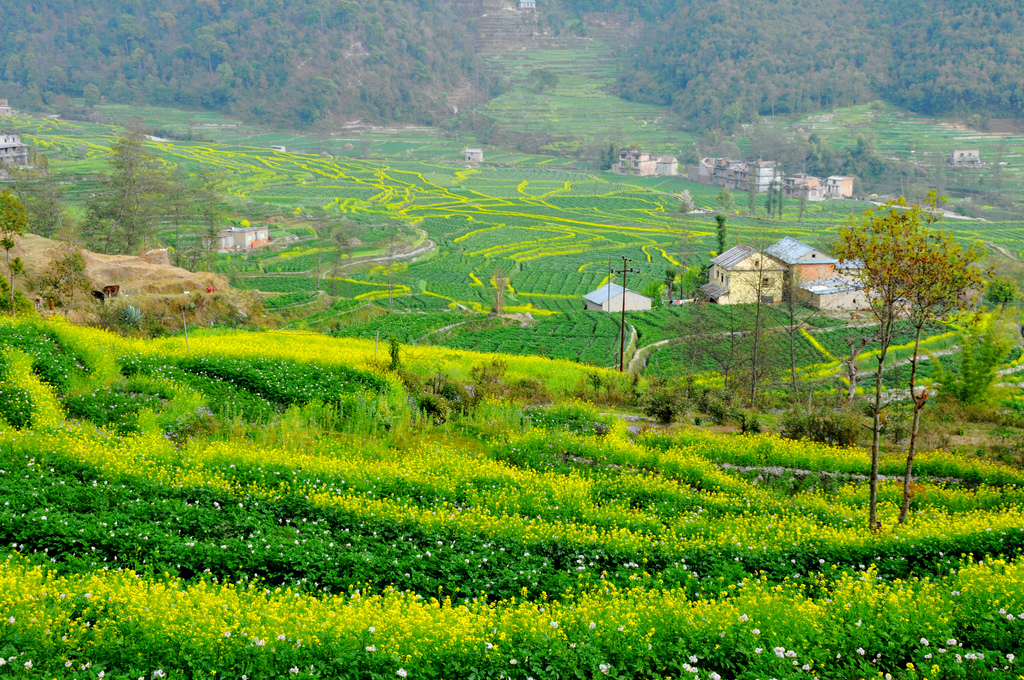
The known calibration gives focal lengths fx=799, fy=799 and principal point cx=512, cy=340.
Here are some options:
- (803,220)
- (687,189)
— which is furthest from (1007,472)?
(687,189)

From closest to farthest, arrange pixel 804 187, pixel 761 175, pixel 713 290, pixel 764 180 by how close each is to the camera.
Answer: pixel 713 290 < pixel 804 187 < pixel 761 175 < pixel 764 180

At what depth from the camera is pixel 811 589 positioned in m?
9.05

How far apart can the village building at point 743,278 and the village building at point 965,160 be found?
54.9 m

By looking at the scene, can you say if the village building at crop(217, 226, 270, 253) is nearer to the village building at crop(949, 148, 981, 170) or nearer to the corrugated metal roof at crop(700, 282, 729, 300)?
the corrugated metal roof at crop(700, 282, 729, 300)

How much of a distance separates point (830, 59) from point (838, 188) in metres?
41.3

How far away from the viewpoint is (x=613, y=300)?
4606 cm

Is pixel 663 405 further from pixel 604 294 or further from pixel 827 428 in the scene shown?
pixel 604 294

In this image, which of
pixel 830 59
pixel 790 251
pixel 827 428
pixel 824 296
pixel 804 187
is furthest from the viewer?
pixel 830 59

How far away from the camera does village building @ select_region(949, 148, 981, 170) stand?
3472 inches

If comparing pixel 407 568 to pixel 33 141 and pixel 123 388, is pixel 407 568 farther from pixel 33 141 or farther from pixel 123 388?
pixel 33 141

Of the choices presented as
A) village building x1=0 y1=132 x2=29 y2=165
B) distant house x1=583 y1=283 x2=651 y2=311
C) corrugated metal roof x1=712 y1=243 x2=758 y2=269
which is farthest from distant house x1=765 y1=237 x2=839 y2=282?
village building x1=0 y1=132 x2=29 y2=165

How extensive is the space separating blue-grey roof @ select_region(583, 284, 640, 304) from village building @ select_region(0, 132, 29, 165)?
5576cm

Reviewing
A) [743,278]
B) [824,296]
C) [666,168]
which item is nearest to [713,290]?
[743,278]

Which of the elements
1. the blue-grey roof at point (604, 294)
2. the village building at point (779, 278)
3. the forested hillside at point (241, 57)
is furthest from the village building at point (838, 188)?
the forested hillside at point (241, 57)
